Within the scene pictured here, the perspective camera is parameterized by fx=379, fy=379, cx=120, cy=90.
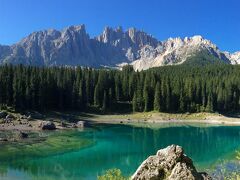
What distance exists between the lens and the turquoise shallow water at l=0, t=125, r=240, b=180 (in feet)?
183

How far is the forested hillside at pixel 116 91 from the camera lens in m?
143

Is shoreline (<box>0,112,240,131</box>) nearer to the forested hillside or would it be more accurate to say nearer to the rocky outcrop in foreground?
the forested hillside

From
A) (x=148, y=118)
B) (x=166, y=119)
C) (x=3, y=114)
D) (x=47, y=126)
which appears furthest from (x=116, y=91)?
(x=3, y=114)

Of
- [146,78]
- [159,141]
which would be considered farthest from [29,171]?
[146,78]

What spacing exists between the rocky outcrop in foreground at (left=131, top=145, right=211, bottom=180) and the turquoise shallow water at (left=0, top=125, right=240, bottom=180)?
16.9m

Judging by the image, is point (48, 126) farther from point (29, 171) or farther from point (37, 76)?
point (29, 171)

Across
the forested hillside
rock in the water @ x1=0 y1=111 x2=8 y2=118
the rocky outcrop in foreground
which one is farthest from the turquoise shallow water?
the forested hillside

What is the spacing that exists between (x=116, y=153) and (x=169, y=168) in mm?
61505

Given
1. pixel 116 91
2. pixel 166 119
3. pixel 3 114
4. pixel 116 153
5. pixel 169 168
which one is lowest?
pixel 116 153

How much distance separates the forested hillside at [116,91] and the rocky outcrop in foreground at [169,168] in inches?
4898

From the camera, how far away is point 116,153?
74688mm

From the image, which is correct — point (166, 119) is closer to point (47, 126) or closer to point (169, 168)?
point (47, 126)

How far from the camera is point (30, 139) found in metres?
85.8

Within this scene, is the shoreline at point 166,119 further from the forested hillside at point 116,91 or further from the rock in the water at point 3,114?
the rock in the water at point 3,114
